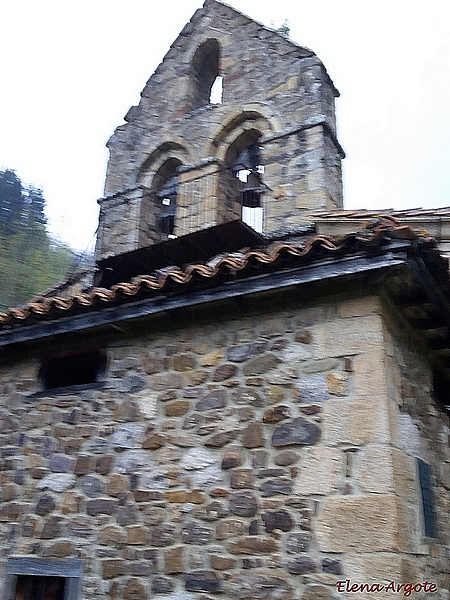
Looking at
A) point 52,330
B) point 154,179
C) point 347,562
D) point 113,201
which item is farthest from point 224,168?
point 347,562

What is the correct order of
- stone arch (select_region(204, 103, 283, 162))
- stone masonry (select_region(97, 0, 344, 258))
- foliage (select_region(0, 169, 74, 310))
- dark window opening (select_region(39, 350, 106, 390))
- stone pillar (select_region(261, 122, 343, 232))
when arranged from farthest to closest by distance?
foliage (select_region(0, 169, 74, 310)) → stone arch (select_region(204, 103, 283, 162)) → stone masonry (select_region(97, 0, 344, 258)) → stone pillar (select_region(261, 122, 343, 232)) → dark window opening (select_region(39, 350, 106, 390))

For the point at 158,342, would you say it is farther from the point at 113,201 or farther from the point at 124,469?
the point at 113,201

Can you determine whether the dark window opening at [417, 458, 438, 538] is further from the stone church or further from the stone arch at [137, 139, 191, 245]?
the stone arch at [137, 139, 191, 245]

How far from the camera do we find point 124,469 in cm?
405

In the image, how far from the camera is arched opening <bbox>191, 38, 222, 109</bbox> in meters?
9.59

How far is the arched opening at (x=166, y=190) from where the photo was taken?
9.16m

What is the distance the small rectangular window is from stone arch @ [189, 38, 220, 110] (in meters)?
7.01

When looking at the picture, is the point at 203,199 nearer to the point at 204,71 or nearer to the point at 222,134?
the point at 222,134

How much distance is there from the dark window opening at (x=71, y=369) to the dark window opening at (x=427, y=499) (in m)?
2.27

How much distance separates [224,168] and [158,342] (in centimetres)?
464

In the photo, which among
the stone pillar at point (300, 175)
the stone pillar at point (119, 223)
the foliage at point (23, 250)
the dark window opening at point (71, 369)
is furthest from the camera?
the foliage at point (23, 250)

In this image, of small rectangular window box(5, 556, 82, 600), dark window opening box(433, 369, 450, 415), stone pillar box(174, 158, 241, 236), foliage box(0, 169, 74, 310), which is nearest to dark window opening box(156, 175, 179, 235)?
stone pillar box(174, 158, 241, 236)

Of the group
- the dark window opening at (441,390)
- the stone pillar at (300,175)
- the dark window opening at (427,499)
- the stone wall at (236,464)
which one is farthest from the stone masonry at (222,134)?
the dark window opening at (427,499)

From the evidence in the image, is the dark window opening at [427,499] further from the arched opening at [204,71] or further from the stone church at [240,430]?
the arched opening at [204,71]
